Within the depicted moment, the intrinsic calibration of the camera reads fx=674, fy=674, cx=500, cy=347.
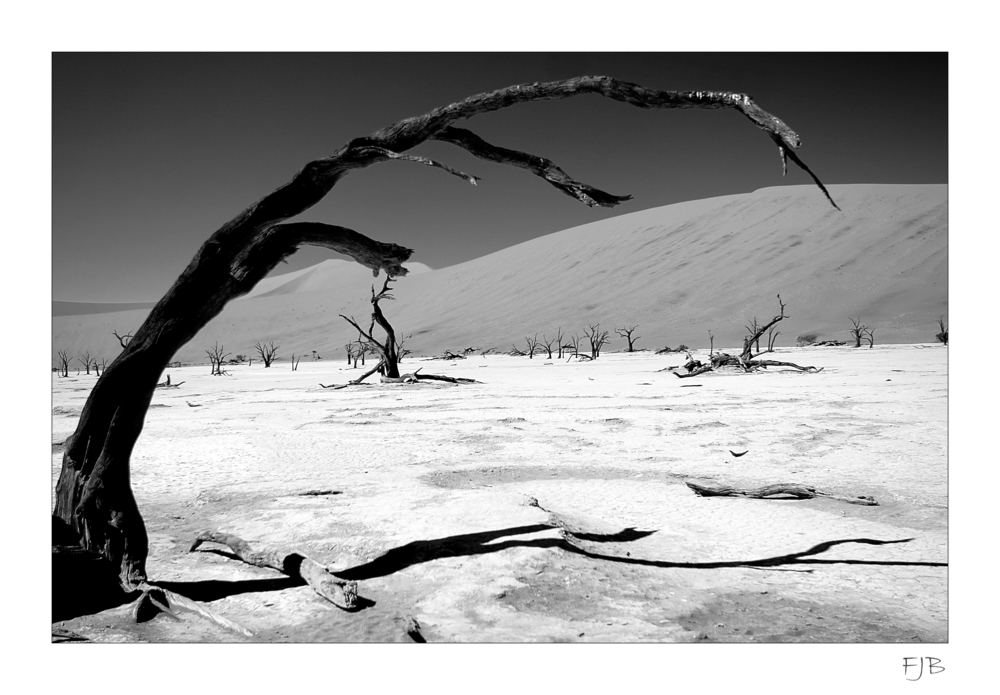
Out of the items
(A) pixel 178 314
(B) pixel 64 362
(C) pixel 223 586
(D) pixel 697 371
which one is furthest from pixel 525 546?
(B) pixel 64 362

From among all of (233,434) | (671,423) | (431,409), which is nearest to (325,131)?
(233,434)

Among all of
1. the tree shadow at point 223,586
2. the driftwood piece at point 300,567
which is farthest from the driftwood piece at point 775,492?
the tree shadow at point 223,586

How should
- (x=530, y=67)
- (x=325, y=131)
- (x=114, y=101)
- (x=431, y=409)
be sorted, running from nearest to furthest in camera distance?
(x=530, y=67)
(x=114, y=101)
(x=325, y=131)
(x=431, y=409)

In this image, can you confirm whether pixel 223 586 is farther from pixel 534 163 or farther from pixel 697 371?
pixel 697 371

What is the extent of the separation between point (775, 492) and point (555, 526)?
7.05ft

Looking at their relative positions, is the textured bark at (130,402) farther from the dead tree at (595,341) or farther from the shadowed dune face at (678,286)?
the shadowed dune face at (678,286)

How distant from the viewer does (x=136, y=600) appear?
10.5ft

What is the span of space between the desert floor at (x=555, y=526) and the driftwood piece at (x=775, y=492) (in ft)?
0.29

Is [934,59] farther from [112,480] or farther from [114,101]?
[114,101]

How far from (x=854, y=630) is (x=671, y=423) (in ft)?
22.9

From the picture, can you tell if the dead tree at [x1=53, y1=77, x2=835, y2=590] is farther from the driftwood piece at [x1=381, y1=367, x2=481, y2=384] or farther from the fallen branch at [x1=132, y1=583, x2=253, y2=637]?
the driftwood piece at [x1=381, y1=367, x2=481, y2=384]

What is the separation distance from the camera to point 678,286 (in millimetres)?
78688

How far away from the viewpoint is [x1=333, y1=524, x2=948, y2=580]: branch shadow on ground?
3.98 metres

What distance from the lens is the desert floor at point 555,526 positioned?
3.20m
